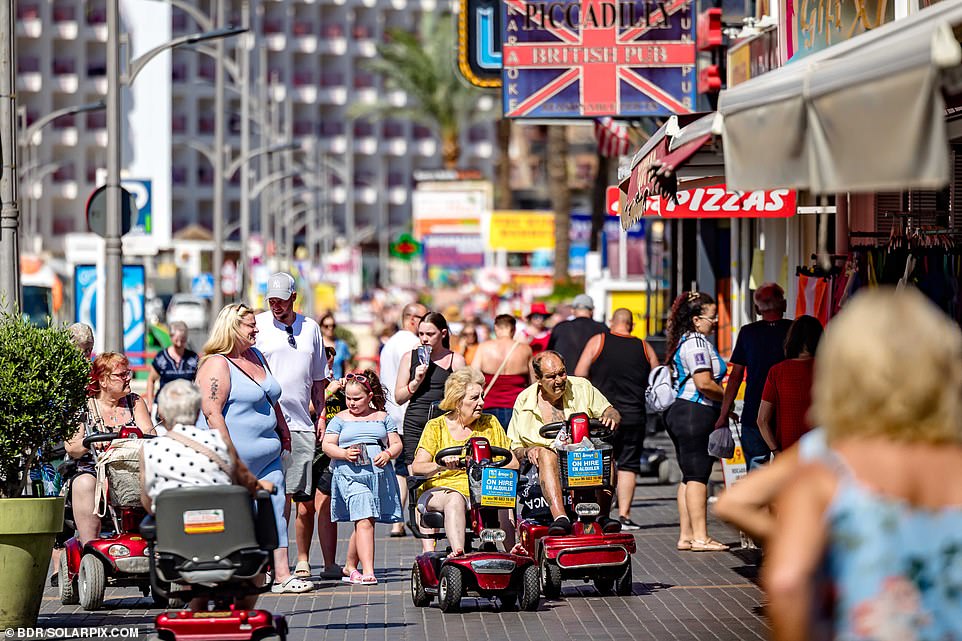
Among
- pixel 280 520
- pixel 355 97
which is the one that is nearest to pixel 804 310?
pixel 280 520

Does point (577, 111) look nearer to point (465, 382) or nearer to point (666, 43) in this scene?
point (666, 43)

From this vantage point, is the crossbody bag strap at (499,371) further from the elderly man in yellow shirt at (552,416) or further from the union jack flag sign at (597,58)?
the elderly man in yellow shirt at (552,416)

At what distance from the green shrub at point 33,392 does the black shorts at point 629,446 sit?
566cm

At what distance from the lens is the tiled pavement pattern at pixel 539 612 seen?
9.48 meters

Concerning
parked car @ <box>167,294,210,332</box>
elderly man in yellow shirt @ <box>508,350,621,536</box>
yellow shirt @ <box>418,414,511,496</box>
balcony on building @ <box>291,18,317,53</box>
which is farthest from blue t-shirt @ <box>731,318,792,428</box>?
balcony on building @ <box>291,18,317,53</box>

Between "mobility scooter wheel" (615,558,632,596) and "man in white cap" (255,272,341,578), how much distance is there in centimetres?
204

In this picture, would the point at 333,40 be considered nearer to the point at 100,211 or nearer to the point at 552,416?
the point at 100,211

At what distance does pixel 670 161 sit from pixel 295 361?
4.34 meters

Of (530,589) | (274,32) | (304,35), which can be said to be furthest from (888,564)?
(304,35)

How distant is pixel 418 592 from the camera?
10477mm

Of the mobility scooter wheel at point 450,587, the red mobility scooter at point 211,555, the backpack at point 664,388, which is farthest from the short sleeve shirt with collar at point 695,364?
the red mobility scooter at point 211,555

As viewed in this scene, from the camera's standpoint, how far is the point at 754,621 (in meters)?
9.80

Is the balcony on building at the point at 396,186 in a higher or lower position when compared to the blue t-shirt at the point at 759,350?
higher

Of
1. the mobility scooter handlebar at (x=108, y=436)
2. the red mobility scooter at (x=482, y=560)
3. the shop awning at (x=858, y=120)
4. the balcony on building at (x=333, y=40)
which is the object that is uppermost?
the balcony on building at (x=333, y=40)
